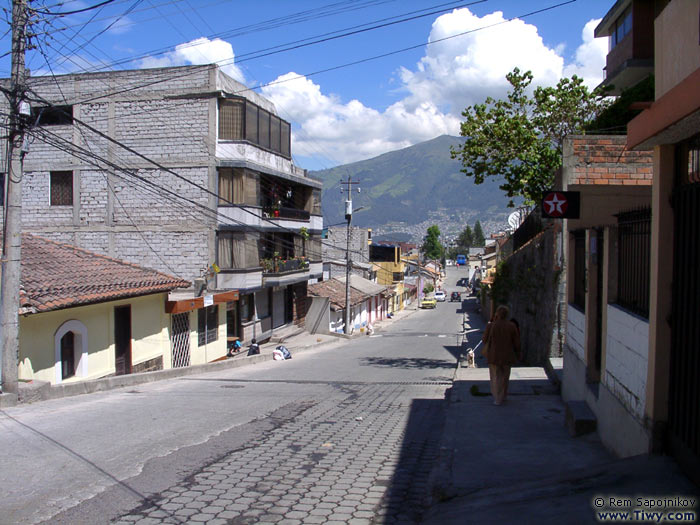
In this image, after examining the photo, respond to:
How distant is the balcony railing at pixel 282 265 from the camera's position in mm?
26562

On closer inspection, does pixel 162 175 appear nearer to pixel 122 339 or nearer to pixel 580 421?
pixel 122 339

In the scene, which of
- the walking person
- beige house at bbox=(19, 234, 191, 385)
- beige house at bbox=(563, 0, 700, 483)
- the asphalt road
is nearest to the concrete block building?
beige house at bbox=(19, 234, 191, 385)

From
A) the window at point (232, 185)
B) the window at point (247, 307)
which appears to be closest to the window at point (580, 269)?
the window at point (232, 185)

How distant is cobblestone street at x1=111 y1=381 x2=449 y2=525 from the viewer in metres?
4.83

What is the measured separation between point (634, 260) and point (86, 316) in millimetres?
12730

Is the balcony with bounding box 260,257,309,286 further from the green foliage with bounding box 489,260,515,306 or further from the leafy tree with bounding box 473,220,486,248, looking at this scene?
the leafy tree with bounding box 473,220,486,248

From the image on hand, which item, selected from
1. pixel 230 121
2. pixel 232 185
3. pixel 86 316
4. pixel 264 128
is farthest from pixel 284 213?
pixel 86 316

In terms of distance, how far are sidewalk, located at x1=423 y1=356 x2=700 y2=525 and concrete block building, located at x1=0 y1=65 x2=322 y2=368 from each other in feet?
51.2

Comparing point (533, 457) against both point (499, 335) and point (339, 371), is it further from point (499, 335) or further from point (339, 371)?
point (339, 371)

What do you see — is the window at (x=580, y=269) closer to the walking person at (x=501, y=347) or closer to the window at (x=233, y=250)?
the walking person at (x=501, y=347)

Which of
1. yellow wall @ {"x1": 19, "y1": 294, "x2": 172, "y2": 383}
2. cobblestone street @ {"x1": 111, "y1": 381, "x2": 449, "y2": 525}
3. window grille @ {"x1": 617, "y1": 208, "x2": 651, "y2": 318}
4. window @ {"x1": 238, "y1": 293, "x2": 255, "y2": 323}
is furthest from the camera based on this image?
window @ {"x1": 238, "y1": 293, "x2": 255, "y2": 323}

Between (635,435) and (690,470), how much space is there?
103 centimetres

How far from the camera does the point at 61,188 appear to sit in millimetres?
24656

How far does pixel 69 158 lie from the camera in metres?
24.3
